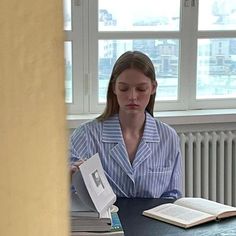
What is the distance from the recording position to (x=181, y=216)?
6.17 ft

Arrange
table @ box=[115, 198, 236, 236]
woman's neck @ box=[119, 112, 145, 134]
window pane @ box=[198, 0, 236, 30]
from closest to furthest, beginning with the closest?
table @ box=[115, 198, 236, 236] → woman's neck @ box=[119, 112, 145, 134] → window pane @ box=[198, 0, 236, 30]

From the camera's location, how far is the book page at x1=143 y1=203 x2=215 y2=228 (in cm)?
183

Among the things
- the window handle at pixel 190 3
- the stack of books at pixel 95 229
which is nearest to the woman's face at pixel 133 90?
the stack of books at pixel 95 229

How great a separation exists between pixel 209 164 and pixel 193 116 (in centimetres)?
32

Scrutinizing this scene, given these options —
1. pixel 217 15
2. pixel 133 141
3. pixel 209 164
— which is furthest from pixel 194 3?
pixel 133 141

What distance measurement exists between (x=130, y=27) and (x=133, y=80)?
1.14 metres

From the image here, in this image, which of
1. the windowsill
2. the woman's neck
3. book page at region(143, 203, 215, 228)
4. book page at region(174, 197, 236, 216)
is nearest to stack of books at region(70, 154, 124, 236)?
book page at region(143, 203, 215, 228)

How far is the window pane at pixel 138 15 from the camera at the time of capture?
3.33 metres

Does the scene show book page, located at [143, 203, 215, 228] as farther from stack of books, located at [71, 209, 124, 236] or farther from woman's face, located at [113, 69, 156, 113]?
woman's face, located at [113, 69, 156, 113]

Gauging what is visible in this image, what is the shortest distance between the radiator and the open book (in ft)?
4.13

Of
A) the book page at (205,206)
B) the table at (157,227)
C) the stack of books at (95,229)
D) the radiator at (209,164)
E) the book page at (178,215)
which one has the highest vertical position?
the stack of books at (95,229)

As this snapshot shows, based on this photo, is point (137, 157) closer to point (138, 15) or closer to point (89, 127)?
point (89, 127)

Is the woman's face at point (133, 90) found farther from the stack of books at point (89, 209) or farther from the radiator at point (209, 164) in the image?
the radiator at point (209, 164)

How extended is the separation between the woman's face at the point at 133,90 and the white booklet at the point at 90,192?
1.90 ft
